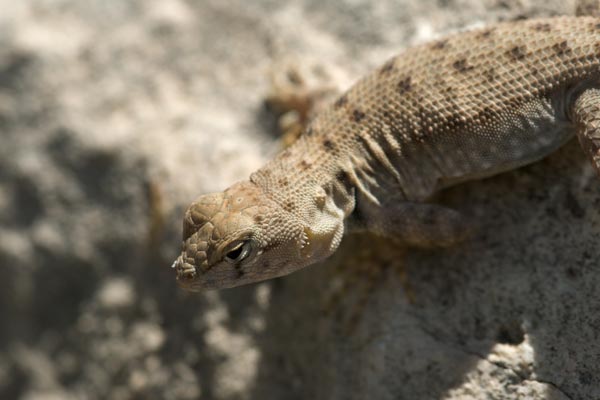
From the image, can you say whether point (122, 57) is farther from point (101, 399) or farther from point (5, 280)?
point (101, 399)

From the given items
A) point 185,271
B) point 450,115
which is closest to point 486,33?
point 450,115

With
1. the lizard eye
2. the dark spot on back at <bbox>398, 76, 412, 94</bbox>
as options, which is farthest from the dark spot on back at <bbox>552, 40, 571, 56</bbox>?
the lizard eye

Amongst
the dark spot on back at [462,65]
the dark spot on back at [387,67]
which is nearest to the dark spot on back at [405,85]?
the dark spot on back at [387,67]

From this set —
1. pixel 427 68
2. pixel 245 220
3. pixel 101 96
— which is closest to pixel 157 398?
pixel 245 220

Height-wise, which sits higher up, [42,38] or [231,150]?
[42,38]

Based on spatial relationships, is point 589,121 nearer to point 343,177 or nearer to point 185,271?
point 343,177

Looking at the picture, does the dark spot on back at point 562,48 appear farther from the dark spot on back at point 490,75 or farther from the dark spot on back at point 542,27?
the dark spot on back at point 490,75
